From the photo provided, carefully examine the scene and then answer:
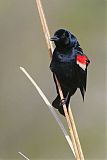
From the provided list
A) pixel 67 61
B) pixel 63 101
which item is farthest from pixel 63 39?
pixel 63 101

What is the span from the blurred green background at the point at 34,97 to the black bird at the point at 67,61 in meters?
2.45

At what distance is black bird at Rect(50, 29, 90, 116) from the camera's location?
112 inches

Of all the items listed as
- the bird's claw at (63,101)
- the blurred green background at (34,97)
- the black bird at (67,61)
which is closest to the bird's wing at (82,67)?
the black bird at (67,61)

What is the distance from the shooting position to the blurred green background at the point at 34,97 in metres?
5.73

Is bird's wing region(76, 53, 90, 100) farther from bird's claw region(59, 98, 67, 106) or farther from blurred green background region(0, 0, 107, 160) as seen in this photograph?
blurred green background region(0, 0, 107, 160)

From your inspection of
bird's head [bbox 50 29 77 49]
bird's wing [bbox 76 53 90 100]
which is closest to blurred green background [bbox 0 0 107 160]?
bird's wing [bbox 76 53 90 100]

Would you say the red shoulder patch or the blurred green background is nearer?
the red shoulder patch

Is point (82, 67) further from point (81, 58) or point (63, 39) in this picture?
point (63, 39)

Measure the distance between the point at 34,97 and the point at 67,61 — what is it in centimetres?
292

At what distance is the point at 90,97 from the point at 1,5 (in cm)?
149

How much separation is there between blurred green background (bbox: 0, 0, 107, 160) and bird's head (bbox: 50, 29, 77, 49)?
255 centimetres

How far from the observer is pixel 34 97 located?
19.0ft

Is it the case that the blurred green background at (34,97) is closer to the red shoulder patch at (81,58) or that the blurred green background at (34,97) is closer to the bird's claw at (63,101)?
the bird's claw at (63,101)

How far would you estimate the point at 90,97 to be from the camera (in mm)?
6352
